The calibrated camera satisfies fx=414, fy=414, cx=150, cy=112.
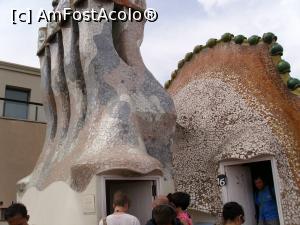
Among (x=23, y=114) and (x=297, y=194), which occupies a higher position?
(x=23, y=114)

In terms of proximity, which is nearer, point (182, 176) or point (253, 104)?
point (253, 104)

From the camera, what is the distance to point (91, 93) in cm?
618

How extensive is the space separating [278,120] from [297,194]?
44.5 inches

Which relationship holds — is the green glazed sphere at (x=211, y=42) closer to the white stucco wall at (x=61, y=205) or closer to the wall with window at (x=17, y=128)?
the white stucco wall at (x=61, y=205)

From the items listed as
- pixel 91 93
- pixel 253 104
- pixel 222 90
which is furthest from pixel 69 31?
pixel 253 104

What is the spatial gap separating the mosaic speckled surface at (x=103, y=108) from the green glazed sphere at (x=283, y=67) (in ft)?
6.06

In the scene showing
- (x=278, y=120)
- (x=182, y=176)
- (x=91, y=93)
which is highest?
(x=91, y=93)

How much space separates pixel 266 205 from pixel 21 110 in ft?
24.7

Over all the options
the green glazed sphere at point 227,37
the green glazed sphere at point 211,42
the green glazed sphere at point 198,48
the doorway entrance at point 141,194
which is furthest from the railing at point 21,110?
the doorway entrance at point 141,194

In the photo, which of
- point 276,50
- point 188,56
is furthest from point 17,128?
point 276,50

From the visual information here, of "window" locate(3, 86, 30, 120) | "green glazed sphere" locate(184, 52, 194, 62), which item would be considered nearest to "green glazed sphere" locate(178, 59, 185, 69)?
"green glazed sphere" locate(184, 52, 194, 62)

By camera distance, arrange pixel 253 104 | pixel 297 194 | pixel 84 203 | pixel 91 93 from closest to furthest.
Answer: pixel 84 203 < pixel 297 194 < pixel 91 93 < pixel 253 104

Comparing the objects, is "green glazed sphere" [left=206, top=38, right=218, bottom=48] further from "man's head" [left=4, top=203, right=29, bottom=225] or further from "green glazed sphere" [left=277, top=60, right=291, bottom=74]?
"man's head" [left=4, top=203, right=29, bottom=225]

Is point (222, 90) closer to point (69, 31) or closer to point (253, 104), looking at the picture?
point (253, 104)
